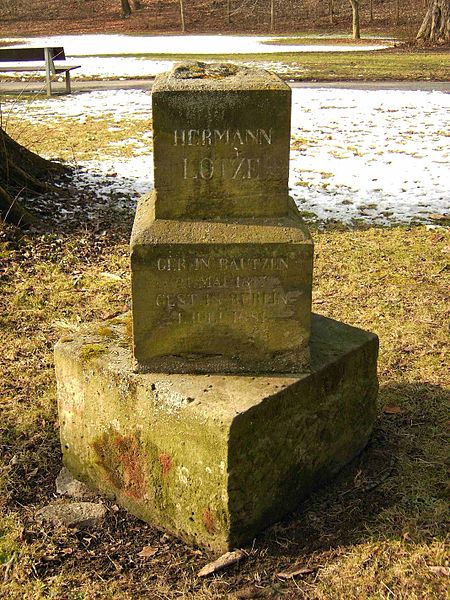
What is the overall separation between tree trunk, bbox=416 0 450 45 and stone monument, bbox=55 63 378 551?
2599 cm

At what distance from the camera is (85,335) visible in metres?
3.75

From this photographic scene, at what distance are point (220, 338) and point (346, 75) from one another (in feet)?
54.3

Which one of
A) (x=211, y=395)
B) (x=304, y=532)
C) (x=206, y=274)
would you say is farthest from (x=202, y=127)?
(x=304, y=532)

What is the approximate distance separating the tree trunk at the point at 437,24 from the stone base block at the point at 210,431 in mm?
25969

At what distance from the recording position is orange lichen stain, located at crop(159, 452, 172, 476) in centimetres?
321

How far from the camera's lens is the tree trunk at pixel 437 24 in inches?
1042

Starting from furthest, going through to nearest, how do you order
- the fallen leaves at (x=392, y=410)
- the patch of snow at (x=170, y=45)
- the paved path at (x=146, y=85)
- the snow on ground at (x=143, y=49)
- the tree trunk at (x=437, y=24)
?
1. the patch of snow at (x=170, y=45)
2. the tree trunk at (x=437, y=24)
3. the snow on ground at (x=143, y=49)
4. the paved path at (x=146, y=85)
5. the fallen leaves at (x=392, y=410)

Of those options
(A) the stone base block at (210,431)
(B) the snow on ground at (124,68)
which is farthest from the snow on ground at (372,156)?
(B) the snow on ground at (124,68)

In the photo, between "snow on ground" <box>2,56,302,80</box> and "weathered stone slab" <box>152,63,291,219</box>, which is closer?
"weathered stone slab" <box>152,63,291,219</box>

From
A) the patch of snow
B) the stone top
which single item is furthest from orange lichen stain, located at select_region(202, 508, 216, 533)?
the patch of snow

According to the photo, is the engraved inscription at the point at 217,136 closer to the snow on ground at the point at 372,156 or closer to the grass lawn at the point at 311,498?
the grass lawn at the point at 311,498

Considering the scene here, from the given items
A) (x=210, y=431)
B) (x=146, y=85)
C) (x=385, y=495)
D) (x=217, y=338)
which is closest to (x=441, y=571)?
(x=385, y=495)

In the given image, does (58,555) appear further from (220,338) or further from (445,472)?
(445,472)

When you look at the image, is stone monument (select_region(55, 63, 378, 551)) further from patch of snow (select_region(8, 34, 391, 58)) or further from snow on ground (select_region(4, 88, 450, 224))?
patch of snow (select_region(8, 34, 391, 58))
